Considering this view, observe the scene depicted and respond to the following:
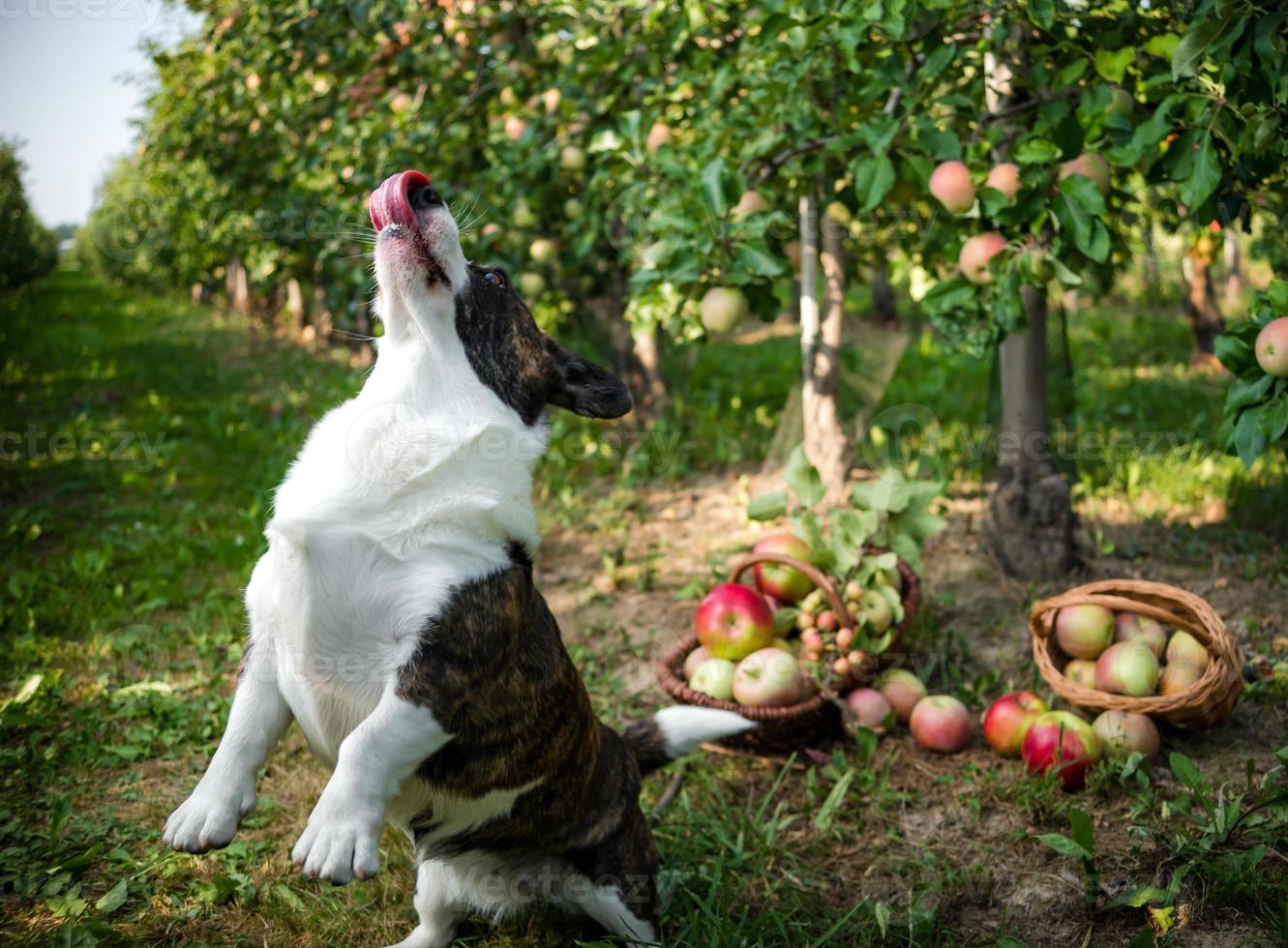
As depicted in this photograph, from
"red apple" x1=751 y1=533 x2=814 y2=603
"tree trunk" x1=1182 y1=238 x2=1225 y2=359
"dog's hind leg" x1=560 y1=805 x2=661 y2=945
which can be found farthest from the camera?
"tree trunk" x1=1182 y1=238 x2=1225 y2=359

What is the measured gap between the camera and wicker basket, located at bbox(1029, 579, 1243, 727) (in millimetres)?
2654

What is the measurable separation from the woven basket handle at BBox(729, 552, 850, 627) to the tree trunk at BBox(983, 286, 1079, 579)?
3.39ft

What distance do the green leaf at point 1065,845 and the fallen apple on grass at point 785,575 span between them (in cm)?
118

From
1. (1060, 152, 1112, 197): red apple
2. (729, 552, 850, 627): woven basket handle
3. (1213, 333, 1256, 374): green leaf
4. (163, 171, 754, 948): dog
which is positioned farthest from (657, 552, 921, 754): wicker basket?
(1060, 152, 1112, 197): red apple

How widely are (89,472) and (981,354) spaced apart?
17.0ft

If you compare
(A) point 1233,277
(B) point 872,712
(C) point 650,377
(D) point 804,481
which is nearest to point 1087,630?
(B) point 872,712

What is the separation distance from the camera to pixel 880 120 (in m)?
2.92

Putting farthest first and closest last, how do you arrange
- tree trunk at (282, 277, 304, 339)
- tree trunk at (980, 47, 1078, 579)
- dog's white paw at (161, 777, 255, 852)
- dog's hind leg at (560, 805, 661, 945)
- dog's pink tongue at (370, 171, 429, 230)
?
tree trunk at (282, 277, 304, 339) < tree trunk at (980, 47, 1078, 579) < dog's hind leg at (560, 805, 661, 945) < dog's pink tongue at (370, 171, 429, 230) < dog's white paw at (161, 777, 255, 852)

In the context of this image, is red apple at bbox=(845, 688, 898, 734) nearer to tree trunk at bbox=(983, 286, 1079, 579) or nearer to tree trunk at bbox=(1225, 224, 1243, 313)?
tree trunk at bbox=(983, 286, 1079, 579)

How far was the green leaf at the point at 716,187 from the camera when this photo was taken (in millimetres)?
3055

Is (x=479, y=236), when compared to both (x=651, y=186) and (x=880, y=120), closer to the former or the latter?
(x=651, y=186)

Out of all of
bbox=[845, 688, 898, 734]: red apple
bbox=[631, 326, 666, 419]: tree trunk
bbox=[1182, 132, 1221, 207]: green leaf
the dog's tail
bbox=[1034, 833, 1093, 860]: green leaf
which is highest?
bbox=[1182, 132, 1221, 207]: green leaf

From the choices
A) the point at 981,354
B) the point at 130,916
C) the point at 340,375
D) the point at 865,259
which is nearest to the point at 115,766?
the point at 130,916

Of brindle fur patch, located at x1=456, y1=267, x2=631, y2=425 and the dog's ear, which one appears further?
the dog's ear
